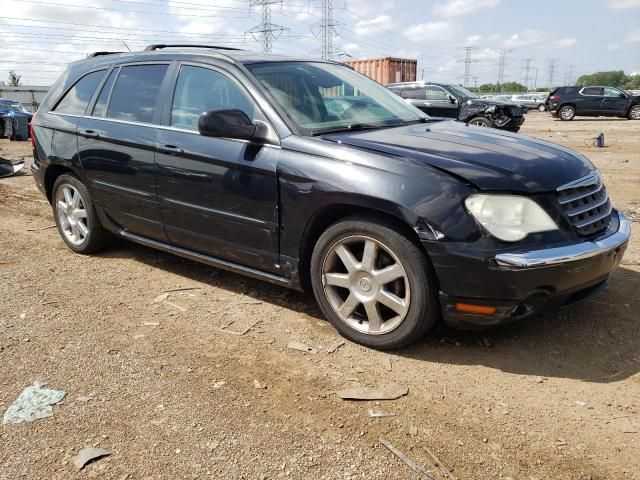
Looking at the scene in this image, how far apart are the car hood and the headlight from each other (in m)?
0.06

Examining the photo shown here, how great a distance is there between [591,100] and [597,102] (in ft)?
0.94

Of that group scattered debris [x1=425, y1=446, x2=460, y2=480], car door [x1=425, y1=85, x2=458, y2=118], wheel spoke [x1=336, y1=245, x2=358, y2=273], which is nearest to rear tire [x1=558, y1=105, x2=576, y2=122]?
car door [x1=425, y1=85, x2=458, y2=118]

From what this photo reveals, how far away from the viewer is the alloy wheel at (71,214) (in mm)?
5129

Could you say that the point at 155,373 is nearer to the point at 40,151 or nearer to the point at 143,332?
the point at 143,332

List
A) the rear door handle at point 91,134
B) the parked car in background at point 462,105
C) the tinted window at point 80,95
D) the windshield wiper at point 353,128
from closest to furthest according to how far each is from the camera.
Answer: the windshield wiper at point 353,128
the rear door handle at point 91,134
the tinted window at point 80,95
the parked car in background at point 462,105

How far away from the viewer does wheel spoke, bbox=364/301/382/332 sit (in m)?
3.27

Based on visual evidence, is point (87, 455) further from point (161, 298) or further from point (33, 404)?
point (161, 298)

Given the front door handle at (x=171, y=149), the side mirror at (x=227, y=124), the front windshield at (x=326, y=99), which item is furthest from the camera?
the front door handle at (x=171, y=149)

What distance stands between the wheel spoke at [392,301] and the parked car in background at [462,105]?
13.5 meters

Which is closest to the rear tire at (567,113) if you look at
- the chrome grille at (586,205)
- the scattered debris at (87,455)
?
the chrome grille at (586,205)

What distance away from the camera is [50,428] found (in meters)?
2.62

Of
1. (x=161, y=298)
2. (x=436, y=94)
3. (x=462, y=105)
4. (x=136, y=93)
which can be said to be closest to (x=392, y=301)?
(x=161, y=298)

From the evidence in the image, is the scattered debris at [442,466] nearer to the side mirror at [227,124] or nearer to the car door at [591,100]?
the side mirror at [227,124]

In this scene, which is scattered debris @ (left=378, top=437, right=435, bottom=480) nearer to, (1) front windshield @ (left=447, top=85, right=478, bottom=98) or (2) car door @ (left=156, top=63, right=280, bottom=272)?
(2) car door @ (left=156, top=63, right=280, bottom=272)
